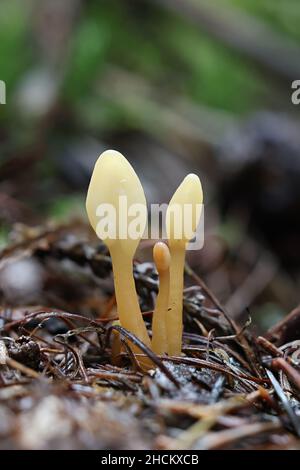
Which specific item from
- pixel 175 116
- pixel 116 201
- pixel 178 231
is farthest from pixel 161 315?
pixel 175 116

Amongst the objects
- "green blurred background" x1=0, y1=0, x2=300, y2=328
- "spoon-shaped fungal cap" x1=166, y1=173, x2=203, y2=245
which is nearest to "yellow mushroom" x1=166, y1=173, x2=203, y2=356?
"spoon-shaped fungal cap" x1=166, y1=173, x2=203, y2=245

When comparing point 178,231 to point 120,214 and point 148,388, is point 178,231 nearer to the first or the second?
point 120,214

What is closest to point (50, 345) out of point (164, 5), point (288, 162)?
point (288, 162)

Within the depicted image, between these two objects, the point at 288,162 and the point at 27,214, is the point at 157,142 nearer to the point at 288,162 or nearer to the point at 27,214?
the point at 288,162

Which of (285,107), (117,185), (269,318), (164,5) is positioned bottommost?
(269,318)

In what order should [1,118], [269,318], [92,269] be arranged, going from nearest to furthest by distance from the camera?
[92,269] < [269,318] < [1,118]

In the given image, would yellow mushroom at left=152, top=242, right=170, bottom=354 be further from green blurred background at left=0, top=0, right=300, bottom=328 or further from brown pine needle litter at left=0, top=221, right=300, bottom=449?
green blurred background at left=0, top=0, right=300, bottom=328

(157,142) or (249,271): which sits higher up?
(157,142)
